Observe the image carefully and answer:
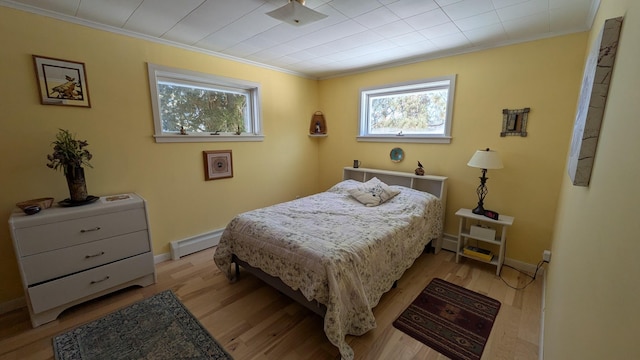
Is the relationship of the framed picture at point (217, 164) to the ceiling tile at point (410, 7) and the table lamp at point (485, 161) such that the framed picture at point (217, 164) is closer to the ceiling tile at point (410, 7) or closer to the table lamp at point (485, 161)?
the ceiling tile at point (410, 7)

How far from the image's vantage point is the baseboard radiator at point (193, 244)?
2.92 meters

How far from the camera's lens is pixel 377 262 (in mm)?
1970

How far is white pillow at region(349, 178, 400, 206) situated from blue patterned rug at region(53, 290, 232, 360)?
1993 millimetres

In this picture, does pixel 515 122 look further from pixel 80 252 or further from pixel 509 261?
pixel 80 252

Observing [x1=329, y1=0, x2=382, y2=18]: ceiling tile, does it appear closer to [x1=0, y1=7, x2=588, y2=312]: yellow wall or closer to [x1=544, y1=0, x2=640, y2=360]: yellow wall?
[x1=544, y1=0, x2=640, y2=360]: yellow wall

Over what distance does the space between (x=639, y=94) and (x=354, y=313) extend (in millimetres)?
1686

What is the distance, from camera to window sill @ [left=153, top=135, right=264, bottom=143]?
277cm

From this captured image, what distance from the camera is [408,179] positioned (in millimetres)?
3422

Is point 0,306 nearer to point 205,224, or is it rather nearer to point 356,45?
point 205,224

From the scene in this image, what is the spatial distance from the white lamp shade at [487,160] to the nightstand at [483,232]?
56 centimetres

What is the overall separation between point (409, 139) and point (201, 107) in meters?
2.72

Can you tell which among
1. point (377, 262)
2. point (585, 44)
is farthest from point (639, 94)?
point (585, 44)

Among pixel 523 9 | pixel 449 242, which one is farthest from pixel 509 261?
pixel 523 9

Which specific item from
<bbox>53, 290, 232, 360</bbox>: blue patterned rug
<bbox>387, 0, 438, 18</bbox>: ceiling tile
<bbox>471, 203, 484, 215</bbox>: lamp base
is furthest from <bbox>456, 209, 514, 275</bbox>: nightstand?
<bbox>53, 290, 232, 360</bbox>: blue patterned rug
